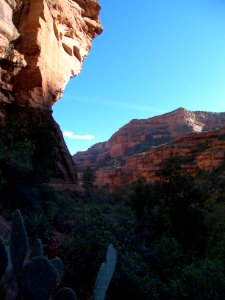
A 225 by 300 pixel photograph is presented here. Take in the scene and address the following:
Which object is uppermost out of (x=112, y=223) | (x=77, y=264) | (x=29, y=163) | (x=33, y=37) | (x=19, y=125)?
(x=33, y=37)

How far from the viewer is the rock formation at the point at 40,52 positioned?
2081 cm

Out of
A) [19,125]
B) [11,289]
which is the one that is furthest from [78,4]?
[11,289]

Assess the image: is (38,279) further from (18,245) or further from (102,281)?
(102,281)

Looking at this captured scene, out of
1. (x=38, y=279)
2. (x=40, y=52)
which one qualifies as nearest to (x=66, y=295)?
(x=38, y=279)

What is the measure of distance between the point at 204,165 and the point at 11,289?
4631 centimetres

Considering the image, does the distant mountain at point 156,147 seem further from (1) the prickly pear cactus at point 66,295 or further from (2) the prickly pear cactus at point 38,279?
(2) the prickly pear cactus at point 38,279

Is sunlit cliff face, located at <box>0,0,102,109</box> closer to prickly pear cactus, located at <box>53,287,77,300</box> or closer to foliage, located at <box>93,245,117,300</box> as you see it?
foliage, located at <box>93,245,117,300</box>

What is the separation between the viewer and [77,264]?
933 centimetres

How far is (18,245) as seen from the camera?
4.49 meters

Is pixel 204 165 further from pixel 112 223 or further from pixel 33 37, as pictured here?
pixel 112 223

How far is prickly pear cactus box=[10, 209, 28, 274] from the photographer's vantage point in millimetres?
4422

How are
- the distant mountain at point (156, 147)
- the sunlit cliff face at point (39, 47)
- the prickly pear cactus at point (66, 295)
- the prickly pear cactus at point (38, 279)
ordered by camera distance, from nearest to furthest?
1. the prickly pear cactus at point (38, 279)
2. the prickly pear cactus at point (66, 295)
3. the sunlit cliff face at point (39, 47)
4. the distant mountain at point (156, 147)

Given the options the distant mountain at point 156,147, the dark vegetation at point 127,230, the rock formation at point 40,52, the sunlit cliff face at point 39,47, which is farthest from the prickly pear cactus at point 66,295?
the distant mountain at point 156,147

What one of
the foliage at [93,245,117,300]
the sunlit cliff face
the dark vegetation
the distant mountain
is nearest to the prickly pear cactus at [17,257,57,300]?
the foliage at [93,245,117,300]
